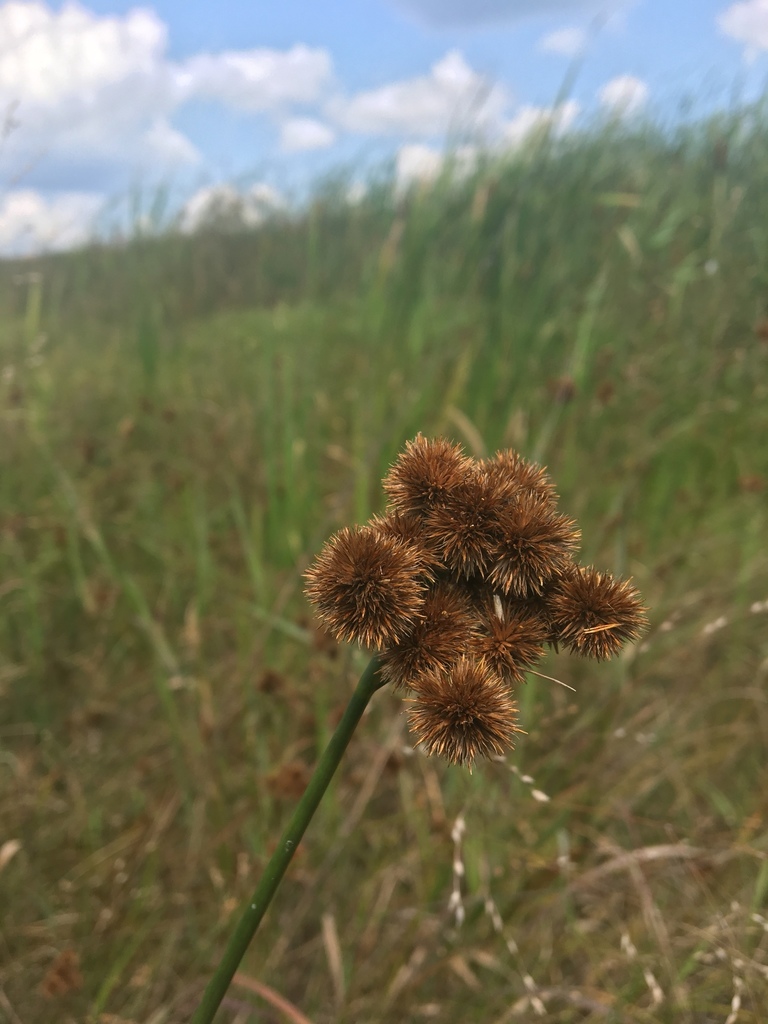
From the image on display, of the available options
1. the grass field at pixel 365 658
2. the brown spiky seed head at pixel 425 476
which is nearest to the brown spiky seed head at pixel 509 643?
the brown spiky seed head at pixel 425 476

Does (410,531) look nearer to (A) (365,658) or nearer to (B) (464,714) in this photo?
(B) (464,714)

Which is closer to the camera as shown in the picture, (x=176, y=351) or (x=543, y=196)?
(x=543, y=196)

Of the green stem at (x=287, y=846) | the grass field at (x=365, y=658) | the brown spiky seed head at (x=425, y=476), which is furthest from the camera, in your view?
the grass field at (x=365, y=658)

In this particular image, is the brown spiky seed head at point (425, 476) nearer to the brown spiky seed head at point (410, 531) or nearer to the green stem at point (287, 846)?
the brown spiky seed head at point (410, 531)

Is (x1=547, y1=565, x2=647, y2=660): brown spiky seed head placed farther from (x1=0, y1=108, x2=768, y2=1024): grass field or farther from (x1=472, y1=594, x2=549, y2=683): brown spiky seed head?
(x1=0, y1=108, x2=768, y2=1024): grass field

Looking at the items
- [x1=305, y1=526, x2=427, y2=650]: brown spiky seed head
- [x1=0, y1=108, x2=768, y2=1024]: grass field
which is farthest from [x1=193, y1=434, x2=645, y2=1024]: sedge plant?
[x1=0, y1=108, x2=768, y2=1024]: grass field

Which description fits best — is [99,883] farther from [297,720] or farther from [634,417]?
[634,417]

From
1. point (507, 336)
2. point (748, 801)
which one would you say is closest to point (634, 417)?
point (507, 336)
